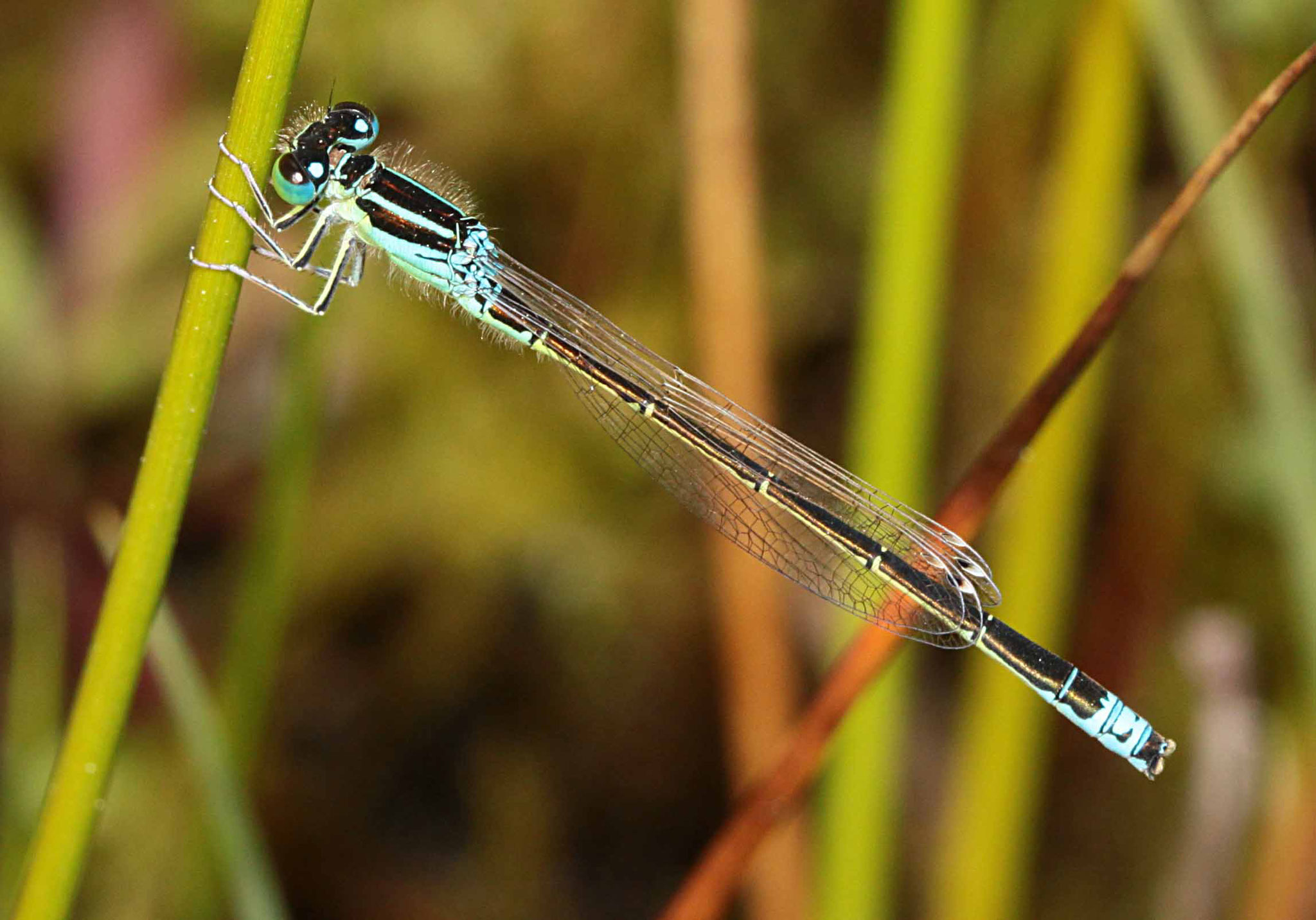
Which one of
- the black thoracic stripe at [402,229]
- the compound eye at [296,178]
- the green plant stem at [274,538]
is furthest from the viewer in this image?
the black thoracic stripe at [402,229]

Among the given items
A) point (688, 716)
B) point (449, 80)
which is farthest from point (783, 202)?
point (688, 716)

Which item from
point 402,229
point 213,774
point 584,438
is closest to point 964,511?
point 213,774

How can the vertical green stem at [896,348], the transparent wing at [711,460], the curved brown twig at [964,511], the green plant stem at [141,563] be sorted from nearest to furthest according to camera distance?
the green plant stem at [141,563], the curved brown twig at [964,511], the vertical green stem at [896,348], the transparent wing at [711,460]

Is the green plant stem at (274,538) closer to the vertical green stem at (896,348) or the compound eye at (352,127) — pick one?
the compound eye at (352,127)

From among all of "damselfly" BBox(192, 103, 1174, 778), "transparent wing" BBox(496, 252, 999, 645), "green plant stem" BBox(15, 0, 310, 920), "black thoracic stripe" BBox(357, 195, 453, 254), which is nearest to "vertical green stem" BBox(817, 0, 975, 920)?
"damselfly" BBox(192, 103, 1174, 778)

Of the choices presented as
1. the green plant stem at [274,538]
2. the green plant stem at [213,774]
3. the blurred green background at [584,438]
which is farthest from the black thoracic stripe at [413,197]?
the green plant stem at [213,774]

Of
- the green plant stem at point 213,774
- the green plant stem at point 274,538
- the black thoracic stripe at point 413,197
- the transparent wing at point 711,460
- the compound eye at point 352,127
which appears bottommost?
the green plant stem at point 213,774

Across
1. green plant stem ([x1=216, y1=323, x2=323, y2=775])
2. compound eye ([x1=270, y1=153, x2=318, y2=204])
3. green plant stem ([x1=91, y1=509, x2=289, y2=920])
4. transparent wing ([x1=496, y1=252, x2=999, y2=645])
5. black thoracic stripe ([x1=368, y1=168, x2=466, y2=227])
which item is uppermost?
transparent wing ([x1=496, y1=252, x2=999, y2=645])

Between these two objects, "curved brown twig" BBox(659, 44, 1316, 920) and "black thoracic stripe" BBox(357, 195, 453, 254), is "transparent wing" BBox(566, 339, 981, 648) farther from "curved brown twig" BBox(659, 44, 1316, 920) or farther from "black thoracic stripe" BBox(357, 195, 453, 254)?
"curved brown twig" BBox(659, 44, 1316, 920)
